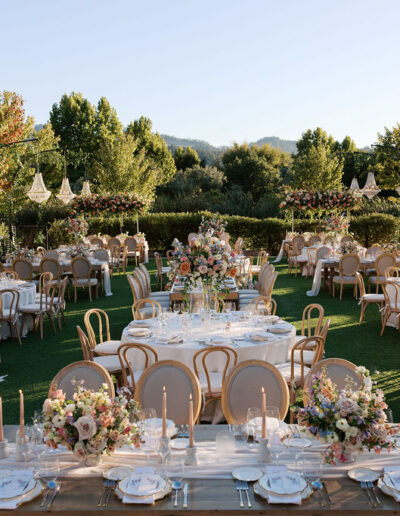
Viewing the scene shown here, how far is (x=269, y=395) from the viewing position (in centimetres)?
395

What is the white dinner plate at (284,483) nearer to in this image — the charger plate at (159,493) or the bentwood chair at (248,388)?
the charger plate at (159,493)

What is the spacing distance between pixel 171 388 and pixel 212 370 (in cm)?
147

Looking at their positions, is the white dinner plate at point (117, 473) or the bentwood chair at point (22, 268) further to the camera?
the bentwood chair at point (22, 268)

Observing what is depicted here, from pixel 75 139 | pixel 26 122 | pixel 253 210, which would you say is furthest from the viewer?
pixel 75 139

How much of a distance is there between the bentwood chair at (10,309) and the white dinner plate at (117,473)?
607 centimetres

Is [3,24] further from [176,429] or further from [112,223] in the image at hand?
[176,429]

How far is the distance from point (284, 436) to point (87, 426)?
1.14 meters

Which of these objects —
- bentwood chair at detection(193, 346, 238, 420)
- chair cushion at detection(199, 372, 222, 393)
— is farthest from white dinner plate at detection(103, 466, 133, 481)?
chair cushion at detection(199, 372, 222, 393)

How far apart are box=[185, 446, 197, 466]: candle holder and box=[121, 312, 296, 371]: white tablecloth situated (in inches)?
88.0

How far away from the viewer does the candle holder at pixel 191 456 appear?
2.86m

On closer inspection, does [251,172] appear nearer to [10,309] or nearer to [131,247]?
[131,247]

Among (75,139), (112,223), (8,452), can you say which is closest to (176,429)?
(8,452)

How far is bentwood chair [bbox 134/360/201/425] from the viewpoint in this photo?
3.92m

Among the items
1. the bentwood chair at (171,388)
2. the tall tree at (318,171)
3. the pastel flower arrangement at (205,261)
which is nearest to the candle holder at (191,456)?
the bentwood chair at (171,388)
